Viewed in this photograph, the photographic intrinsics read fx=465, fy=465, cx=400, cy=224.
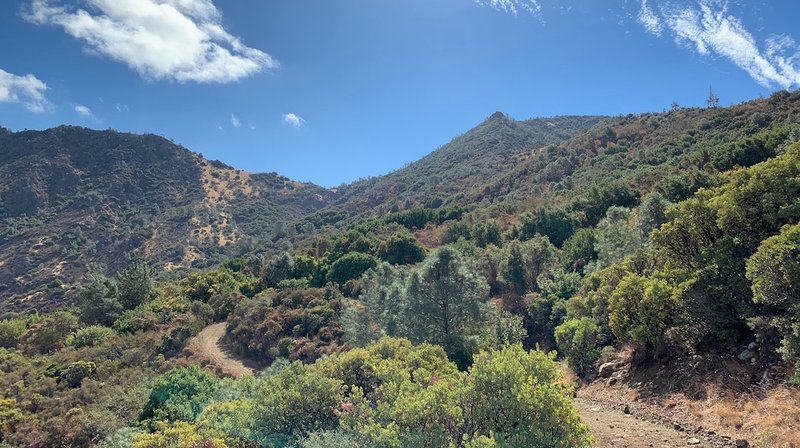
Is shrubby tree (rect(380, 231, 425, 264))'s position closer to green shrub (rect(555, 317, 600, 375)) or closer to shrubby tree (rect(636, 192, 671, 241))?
shrubby tree (rect(636, 192, 671, 241))

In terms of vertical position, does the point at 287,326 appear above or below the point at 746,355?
below

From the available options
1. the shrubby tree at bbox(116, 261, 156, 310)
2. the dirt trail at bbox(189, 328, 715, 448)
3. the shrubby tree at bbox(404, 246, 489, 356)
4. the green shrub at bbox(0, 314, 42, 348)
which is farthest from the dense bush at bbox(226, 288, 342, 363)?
the dirt trail at bbox(189, 328, 715, 448)

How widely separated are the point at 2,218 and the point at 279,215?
6667 cm

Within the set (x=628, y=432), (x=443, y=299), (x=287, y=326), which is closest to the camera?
(x=628, y=432)

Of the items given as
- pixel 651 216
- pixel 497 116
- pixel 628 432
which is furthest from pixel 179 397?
pixel 497 116

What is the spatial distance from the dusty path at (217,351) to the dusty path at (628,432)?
21071 mm

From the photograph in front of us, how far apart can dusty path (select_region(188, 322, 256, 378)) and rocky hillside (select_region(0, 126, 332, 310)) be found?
51046 millimetres

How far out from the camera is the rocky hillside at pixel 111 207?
318 ft

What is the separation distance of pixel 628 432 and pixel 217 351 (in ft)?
96.9

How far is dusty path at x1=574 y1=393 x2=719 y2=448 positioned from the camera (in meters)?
12.1

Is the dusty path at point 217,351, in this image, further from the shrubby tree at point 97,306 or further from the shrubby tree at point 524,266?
the shrubby tree at point 524,266

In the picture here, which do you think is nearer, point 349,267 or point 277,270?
point 349,267

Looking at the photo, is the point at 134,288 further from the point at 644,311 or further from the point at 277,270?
the point at 644,311

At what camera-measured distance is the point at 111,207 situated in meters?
122
